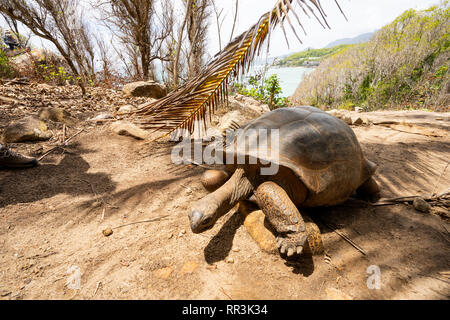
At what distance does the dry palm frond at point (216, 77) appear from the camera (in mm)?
1953

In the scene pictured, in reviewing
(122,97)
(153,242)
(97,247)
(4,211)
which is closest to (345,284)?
(153,242)

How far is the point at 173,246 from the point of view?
198 cm

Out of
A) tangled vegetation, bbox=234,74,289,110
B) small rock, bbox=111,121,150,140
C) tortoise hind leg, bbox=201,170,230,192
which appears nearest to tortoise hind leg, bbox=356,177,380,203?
tortoise hind leg, bbox=201,170,230,192

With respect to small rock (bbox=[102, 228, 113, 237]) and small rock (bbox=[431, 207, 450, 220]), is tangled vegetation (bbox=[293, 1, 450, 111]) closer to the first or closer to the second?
small rock (bbox=[431, 207, 450, 220])

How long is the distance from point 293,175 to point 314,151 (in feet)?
1.09


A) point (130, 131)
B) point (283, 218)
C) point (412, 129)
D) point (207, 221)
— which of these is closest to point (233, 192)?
point (207, 221)

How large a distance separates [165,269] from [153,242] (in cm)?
35

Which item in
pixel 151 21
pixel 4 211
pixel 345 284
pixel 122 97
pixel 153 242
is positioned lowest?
pixel 345 284

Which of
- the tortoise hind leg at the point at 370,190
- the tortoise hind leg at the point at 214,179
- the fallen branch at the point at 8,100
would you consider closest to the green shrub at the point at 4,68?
the fallen branch at the point at 8,100

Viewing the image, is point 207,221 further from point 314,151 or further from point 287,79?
point 287,79

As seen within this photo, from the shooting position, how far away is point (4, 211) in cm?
230

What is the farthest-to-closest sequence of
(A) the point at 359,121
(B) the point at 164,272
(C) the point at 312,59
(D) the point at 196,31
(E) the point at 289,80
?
(C) the point at 312,59, (E) the point at 289,80, (D) the point at 196,31, (A) the point at 359,121, (B) the point at 164,272
